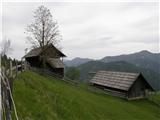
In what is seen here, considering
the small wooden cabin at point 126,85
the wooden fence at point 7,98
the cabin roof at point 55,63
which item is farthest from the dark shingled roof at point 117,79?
the wooden fence at point 7,98

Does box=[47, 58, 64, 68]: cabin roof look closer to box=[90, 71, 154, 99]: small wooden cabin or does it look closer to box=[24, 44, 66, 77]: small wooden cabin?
box=[24, 44, 66, 77]: small wooden cabin

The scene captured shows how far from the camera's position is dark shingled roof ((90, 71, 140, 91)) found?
110ft

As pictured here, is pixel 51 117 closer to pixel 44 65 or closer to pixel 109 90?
pixel 109 90

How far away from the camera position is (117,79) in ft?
119

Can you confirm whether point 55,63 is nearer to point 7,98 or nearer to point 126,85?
point 126,85

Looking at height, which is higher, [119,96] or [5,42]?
[5,42]

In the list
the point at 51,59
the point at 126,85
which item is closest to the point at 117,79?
the point at 126,85

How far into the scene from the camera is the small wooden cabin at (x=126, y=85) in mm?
33219

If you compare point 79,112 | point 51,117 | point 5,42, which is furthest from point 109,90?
point 5,42

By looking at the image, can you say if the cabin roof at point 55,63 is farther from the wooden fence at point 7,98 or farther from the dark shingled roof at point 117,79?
the wooden fence at point 7,98

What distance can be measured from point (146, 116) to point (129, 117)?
338cm

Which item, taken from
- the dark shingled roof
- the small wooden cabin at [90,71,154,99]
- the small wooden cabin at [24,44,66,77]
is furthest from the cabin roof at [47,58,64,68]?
the small wooden cabin at [90,71,154,99]

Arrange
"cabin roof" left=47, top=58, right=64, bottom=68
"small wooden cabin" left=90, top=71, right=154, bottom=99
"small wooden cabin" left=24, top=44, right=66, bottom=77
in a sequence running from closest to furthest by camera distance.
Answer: "small wooden cabin" left=90, top=71, right=154, bottom=99
"small wooden cabin" left=24, top=44, right=66, bottom=77
"cabin roof" left=47, top=58, right=64, bottom=68

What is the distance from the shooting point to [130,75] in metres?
34.7
